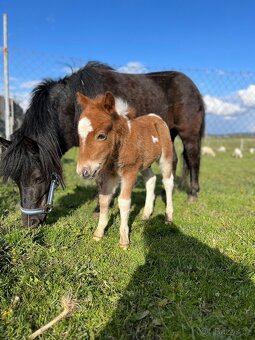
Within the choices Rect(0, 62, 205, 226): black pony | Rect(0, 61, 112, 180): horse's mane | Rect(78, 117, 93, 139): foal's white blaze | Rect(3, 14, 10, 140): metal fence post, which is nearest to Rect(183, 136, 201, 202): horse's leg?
Rect(0, 62, 205, 226): black pony

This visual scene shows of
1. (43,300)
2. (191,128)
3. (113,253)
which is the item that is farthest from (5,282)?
(191,128)

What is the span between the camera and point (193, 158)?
693 centimetres

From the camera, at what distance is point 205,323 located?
2.66m

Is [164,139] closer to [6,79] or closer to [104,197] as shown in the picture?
[104,197]

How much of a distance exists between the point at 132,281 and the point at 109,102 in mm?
1865

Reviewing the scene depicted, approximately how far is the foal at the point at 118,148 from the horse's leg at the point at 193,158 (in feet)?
5.46

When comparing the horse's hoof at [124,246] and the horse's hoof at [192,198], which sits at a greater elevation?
the horse's hoof at [124,246]

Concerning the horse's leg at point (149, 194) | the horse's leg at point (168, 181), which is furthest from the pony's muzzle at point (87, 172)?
the horse's leg at point (149, 194)

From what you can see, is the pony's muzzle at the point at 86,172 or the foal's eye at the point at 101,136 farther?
the foal's eye at the point at 101,136

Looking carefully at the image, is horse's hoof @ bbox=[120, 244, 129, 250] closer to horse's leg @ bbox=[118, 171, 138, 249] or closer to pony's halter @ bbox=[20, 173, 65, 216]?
horse's leg @ bbox=[118, 171, 138, 249]

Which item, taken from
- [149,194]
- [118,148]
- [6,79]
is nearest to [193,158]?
[149,194]

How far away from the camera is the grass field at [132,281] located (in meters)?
2.62

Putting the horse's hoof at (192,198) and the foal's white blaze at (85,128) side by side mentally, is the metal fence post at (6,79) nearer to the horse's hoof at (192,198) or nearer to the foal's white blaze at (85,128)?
the horse's hoof at (192,198)

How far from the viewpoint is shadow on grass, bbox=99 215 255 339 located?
2.60 m
